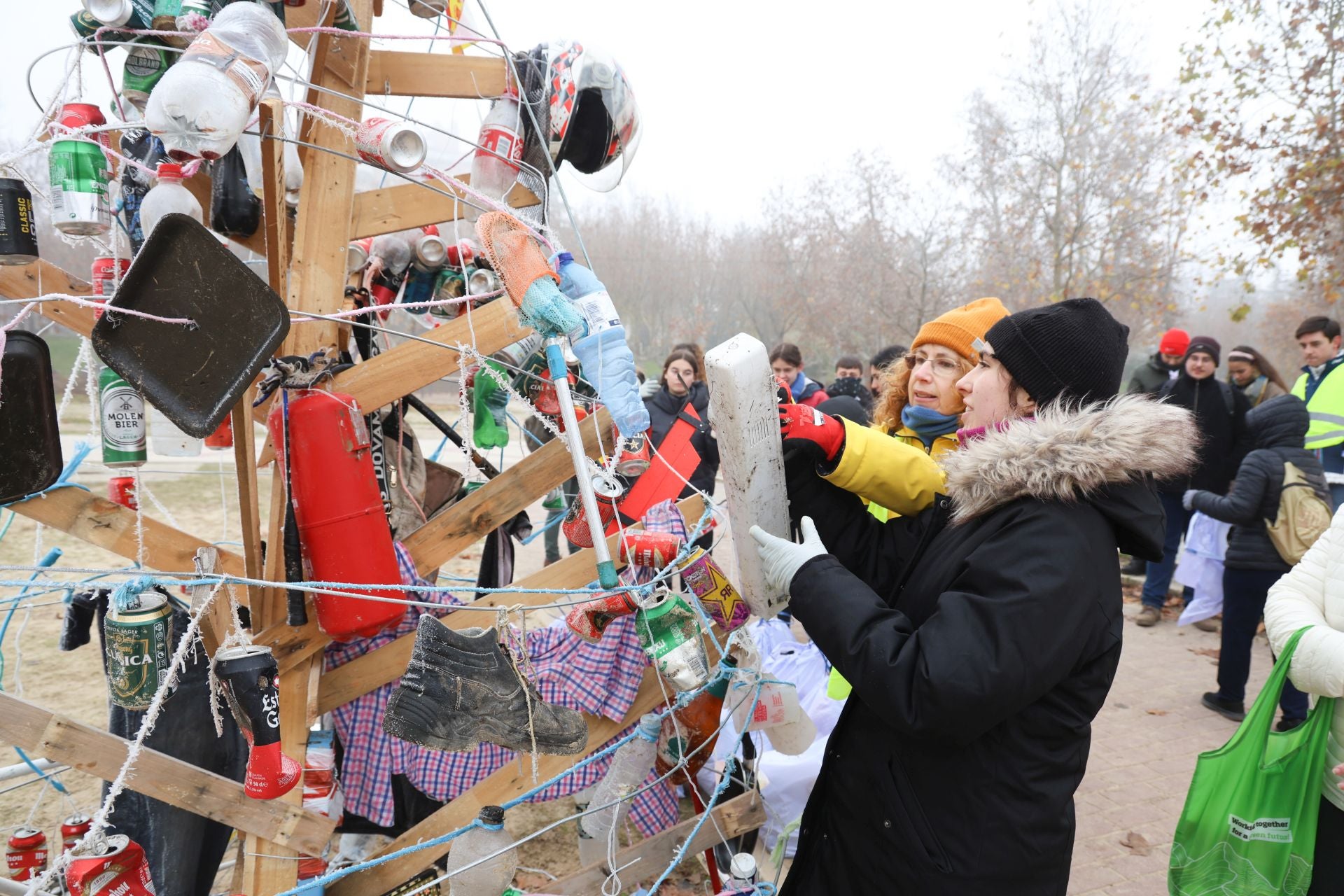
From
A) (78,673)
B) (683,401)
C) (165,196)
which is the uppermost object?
(165,196)

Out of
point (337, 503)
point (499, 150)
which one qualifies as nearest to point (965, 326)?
point (499, 150)

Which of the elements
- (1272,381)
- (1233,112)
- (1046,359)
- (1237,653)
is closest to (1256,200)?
(1233,112)

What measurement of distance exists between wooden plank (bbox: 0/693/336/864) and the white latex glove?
1548 mm

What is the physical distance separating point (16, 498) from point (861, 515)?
212cm

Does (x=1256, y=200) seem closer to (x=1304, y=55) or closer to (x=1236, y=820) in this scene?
(x=1304, y=55)

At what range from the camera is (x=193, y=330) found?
5.85 feet

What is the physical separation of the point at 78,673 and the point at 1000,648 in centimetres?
598

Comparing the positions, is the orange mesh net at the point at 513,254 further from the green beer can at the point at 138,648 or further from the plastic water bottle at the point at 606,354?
the green beer can at the point at 138,648

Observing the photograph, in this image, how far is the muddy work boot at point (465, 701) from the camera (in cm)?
180

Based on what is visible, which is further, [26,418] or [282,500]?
[282,500]

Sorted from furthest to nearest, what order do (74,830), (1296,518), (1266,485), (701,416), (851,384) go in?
1. (851,384)
2. (701,416)
3. (1266,485)
4. (1296,518)
5. (74,830)

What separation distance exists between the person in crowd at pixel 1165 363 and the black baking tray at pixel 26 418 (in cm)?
729

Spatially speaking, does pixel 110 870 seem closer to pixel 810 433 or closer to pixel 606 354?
pixel 606 354

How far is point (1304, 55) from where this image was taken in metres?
8.21
